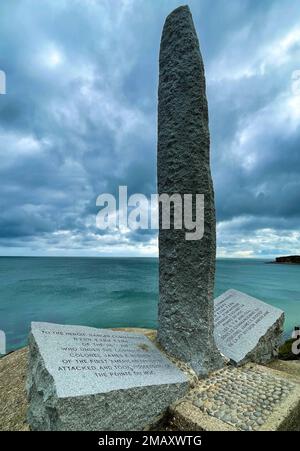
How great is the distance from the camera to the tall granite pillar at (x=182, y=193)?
14.6 ft

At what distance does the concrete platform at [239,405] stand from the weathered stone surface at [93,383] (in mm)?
241

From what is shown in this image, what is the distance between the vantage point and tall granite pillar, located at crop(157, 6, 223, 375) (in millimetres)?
4441

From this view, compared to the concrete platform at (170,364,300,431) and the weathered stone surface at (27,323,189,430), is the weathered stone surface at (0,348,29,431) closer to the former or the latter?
the weathered stone surface at (27,323,189,430)

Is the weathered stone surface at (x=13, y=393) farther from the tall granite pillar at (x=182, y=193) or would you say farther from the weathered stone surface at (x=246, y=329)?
the weathered stone surface at (x=246, y=329)

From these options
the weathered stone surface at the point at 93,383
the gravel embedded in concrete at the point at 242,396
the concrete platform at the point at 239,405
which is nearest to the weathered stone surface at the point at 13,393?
the weathered stone surface at the point at 93,383

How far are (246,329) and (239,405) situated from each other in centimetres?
245

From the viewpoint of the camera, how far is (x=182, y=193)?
450 cm

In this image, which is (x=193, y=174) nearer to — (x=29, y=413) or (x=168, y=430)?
(x=168, y=430)

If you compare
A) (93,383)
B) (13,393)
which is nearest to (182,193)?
(93,383)

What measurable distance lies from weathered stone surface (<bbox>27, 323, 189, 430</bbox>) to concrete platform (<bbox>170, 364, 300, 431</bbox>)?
241mm

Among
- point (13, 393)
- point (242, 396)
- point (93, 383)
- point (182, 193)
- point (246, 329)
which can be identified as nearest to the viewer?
point (93, 383)

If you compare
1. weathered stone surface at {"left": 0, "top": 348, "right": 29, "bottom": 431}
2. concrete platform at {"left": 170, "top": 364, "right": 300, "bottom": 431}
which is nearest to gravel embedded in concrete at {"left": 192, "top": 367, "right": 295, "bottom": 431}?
concrete platform at {"left": 170, "top": 364, "right": 300, "bottom": 431}

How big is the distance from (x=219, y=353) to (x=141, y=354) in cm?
118

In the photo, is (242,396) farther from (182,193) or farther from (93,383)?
(182,193)
